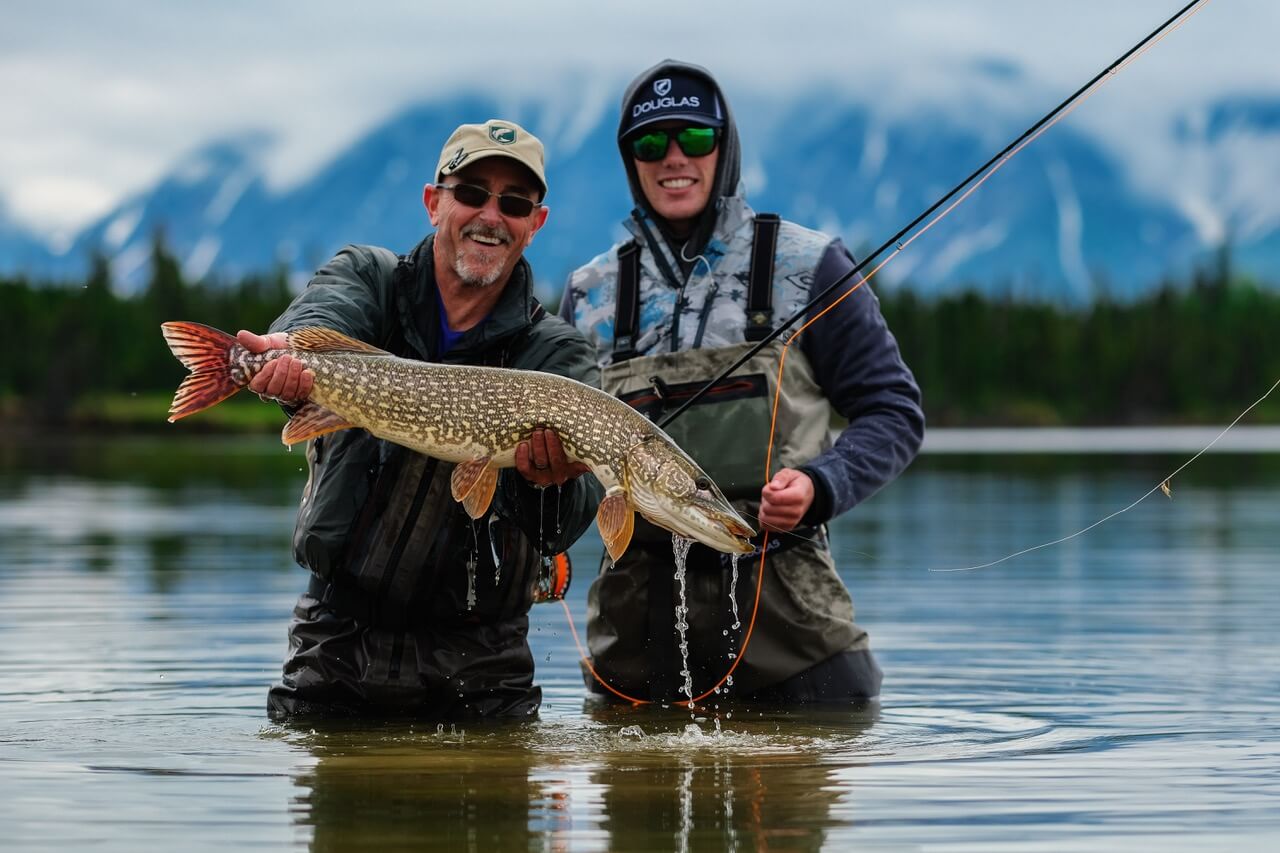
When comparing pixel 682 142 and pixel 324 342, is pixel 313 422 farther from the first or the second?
pixel 682 142

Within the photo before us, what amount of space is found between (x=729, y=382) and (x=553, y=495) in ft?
2.78

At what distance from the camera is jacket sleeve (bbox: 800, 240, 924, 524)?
6.68 metres

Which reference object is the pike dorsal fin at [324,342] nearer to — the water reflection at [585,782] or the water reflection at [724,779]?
the water reflection at [585,782]

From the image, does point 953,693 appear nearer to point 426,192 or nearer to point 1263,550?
point 426,192

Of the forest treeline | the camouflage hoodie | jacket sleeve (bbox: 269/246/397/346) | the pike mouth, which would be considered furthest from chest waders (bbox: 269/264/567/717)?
the forest treeline

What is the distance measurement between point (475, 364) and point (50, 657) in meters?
3.91

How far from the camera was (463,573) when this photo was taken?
636 cm

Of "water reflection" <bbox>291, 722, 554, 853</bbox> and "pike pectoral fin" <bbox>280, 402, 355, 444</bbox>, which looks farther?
"pike pectoral fin" <bbox>280, 402, 355, 444</bbox>

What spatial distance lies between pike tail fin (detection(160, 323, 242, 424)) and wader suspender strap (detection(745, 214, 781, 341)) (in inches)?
79.5

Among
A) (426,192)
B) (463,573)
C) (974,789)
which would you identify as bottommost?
(974,789)

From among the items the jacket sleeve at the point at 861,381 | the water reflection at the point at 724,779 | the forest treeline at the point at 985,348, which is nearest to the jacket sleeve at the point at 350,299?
the jacket sleeve at the point at 861,381

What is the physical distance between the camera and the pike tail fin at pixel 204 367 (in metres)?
5.61

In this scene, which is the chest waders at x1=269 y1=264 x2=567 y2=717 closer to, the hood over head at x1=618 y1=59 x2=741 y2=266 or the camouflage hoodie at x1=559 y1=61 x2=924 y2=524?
the camouflage hoodie at x1=559 y1=61 x2=924 y2=524

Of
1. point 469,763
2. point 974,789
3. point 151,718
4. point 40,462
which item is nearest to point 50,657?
point 151,718
